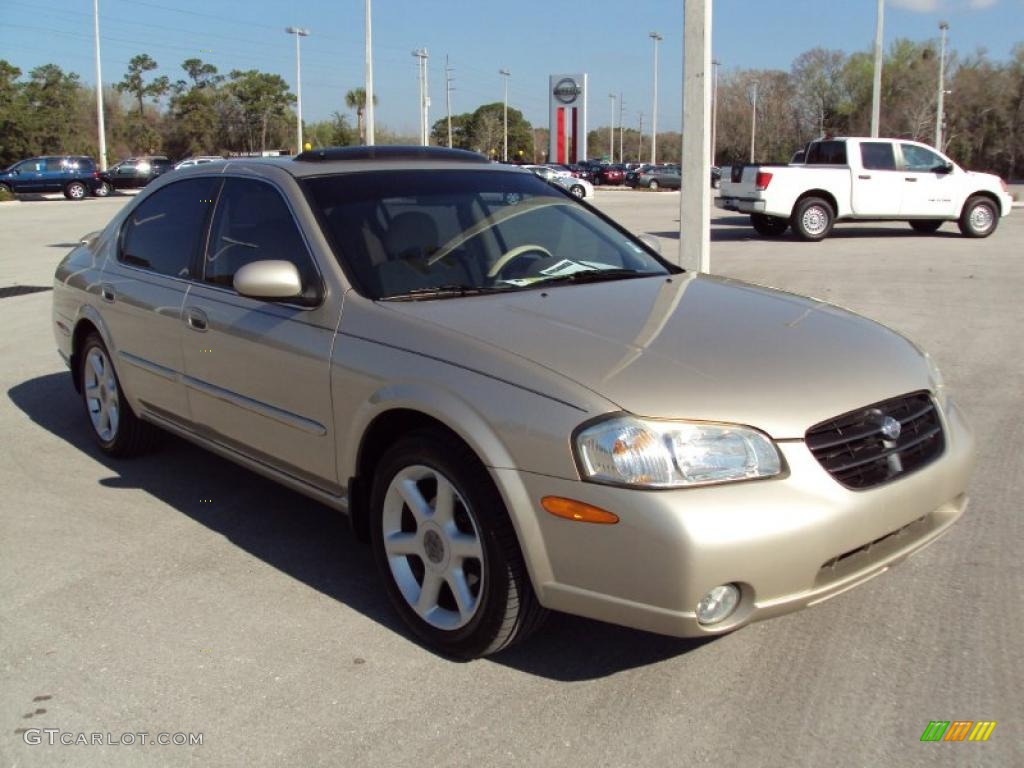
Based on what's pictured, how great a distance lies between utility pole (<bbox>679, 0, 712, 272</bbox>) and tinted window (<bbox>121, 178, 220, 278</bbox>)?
4.90 m

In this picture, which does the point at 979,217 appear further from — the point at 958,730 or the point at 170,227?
the point at 958,730

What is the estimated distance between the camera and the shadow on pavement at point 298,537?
3305 millimetres

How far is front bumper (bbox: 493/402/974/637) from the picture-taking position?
269cm

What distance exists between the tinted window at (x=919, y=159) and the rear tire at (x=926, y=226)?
1.43 meters

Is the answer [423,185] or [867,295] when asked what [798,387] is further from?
[867,295]

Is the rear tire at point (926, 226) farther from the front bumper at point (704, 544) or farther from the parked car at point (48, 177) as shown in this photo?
the parked car at point (48, 177)

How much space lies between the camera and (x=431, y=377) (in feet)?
10.5

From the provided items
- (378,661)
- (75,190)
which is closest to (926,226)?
(378,661)

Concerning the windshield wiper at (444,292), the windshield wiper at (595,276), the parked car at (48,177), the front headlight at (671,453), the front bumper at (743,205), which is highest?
the parked car at (48,177)

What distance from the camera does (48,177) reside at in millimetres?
39688

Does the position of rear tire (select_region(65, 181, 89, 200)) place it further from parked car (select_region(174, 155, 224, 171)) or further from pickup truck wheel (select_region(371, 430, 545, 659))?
pickup truck wheel (select_region(371, 430, 545, 659))

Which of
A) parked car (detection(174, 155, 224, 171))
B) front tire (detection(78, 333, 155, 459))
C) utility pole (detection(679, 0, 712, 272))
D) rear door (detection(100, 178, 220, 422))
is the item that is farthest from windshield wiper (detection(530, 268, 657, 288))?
utility pole (detection(679, 0, 712, 272))

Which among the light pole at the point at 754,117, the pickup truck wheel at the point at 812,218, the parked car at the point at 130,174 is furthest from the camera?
the light pole at the point at 754,117

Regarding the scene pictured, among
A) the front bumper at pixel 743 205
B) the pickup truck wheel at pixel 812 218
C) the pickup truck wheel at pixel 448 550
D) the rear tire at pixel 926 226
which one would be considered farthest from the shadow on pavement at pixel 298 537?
the rear tire at pixel 926 226
